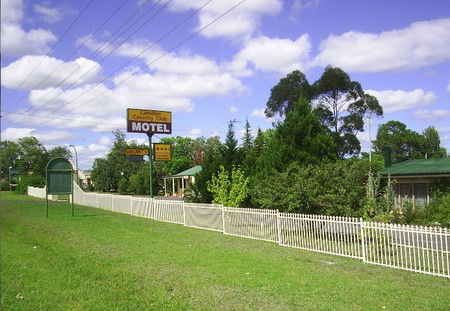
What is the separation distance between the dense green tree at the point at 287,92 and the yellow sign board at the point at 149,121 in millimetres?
21159

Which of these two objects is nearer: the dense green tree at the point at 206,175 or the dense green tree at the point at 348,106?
the dense green tree at the point at 206,175

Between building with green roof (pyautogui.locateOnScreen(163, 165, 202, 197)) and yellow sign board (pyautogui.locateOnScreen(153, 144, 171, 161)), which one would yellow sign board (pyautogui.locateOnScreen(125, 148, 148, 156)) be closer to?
yellow sign board (pyautogui.locateOnScreen(153, 144, 171, 161))

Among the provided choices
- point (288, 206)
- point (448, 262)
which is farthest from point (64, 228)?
point (448, 262)

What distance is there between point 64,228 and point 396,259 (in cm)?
1226

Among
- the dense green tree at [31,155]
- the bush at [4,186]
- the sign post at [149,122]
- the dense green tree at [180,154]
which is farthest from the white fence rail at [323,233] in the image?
the bush at [4,186]

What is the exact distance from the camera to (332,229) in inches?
441

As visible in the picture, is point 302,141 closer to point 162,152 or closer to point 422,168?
point 422,168

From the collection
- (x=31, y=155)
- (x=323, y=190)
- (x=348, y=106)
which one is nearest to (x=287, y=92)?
(x=348, y=106)

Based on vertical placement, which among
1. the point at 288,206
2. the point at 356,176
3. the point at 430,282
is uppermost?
the point at 356,176

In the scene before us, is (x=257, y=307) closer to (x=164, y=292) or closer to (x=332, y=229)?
(x=164, y=292)

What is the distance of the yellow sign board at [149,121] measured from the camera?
2720 centimetres

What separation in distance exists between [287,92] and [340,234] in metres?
38.4

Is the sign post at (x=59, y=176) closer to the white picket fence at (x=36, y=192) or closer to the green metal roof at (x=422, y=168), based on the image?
the green metal roof at (x=422, y=168)

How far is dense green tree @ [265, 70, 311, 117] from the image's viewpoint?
47.2 m
